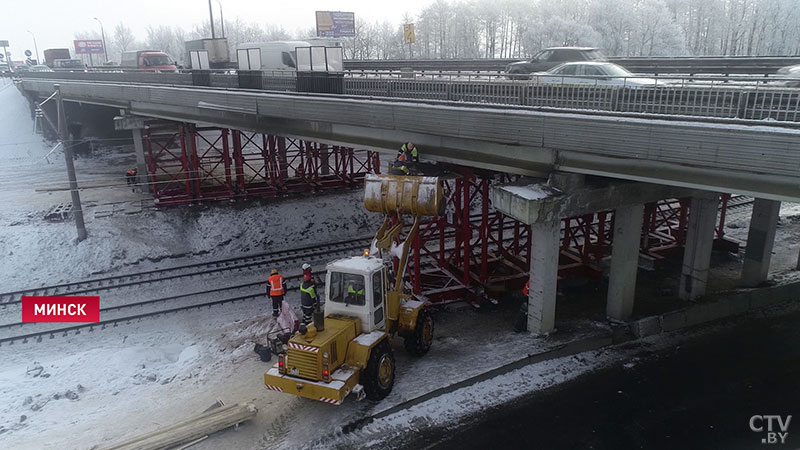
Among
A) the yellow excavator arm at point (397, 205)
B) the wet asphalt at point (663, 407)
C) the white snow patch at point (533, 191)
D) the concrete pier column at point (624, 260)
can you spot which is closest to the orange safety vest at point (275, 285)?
the yellow excavator arm at point (397, 205)

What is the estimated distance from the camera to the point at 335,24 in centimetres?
7069

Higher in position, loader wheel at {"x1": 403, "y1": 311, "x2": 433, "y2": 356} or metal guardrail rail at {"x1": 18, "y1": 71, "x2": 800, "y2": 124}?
metal guardrail rail at {"x1": 18, "y1": 71, "x2": 800, "y2": 124}

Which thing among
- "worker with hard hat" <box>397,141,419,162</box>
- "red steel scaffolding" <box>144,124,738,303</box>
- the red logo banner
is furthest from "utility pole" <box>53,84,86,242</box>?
"worker with hard hat" <box>397,141,419,162</box>

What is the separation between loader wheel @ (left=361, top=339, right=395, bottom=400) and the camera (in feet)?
33.3

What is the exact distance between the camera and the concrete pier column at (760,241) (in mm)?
16031

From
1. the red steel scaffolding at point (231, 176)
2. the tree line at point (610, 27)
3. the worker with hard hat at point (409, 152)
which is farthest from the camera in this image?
the tree line at point (610, 27)

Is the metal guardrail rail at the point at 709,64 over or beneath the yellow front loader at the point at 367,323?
over

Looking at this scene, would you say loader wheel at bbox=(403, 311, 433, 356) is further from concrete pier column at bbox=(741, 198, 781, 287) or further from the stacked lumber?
concrete pier column at bbox=(741, 198, 781, 287)

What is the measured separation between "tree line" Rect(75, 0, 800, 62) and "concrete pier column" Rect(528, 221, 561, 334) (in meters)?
45.3

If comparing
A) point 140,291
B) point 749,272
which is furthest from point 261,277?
point 749,272

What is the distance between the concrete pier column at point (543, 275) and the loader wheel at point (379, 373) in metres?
4.08

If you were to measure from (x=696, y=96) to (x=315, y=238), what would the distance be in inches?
605

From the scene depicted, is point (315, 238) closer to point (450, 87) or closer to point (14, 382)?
point (450, 87)

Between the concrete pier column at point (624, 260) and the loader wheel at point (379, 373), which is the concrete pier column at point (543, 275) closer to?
the concrete pier column at point (624, 260)
